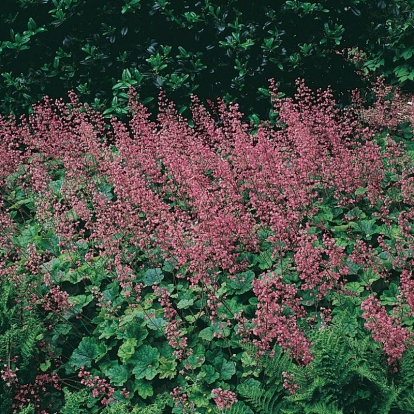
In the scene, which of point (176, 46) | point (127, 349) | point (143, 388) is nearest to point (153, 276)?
point (127, 349)

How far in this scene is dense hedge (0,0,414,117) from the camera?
652 centimetres

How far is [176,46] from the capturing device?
6.91 m

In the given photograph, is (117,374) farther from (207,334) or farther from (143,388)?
(207,334)

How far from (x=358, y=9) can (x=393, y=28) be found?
39.7 inches

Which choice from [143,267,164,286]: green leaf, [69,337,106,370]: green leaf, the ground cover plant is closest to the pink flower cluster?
the ground cover plant

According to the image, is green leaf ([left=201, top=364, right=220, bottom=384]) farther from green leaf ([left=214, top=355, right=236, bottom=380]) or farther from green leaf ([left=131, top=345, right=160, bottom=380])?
green leaf ([left=131, top=345, right=160, bottom=380])

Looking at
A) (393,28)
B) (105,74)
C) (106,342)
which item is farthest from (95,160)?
(393,28)

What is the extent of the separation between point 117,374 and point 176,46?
428 cm

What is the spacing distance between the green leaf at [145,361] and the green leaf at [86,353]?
1.03 ft

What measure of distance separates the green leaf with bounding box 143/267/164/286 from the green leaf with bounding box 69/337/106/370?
0.65 m

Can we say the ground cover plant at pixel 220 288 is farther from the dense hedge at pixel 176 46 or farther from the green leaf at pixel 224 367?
the dense hedge at pixel 176 46

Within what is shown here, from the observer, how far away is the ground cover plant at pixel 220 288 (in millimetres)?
3506

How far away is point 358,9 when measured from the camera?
6738mm

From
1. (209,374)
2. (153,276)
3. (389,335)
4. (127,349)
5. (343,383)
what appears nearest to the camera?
(343,383)
